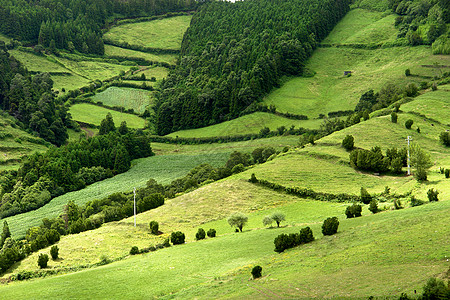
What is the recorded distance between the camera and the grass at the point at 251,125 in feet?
510

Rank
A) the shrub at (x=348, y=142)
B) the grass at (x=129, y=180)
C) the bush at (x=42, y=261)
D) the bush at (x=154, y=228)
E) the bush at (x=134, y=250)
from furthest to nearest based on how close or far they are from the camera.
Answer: the grass at (x=129, y=180) < the shrub at (x=348, y=142) < the bush at (x=154, y=228) < the bush at (x=134, y=250) < the bush at (x=42, y=261)

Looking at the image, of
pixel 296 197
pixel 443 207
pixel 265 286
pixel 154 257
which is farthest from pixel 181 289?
pixel 296 197

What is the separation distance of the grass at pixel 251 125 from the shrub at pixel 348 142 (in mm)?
51551

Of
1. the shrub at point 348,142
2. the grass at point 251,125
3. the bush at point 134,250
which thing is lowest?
the grass at point 251,125

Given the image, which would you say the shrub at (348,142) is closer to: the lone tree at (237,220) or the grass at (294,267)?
the lone tree at (237,220)

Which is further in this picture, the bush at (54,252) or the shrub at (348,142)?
the shrub at (348,142)

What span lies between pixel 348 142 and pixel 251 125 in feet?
233

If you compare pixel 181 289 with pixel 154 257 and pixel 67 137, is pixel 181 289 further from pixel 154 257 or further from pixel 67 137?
pixel 67 137

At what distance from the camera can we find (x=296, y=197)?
261 ft

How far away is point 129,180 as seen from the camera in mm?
135375

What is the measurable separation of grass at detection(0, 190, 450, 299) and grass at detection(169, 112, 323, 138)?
101384mm

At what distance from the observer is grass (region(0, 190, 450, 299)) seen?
32.2 m

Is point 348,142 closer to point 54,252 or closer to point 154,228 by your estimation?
point 154,228

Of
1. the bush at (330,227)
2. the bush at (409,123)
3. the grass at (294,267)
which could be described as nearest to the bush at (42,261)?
the grass at (294,267)
